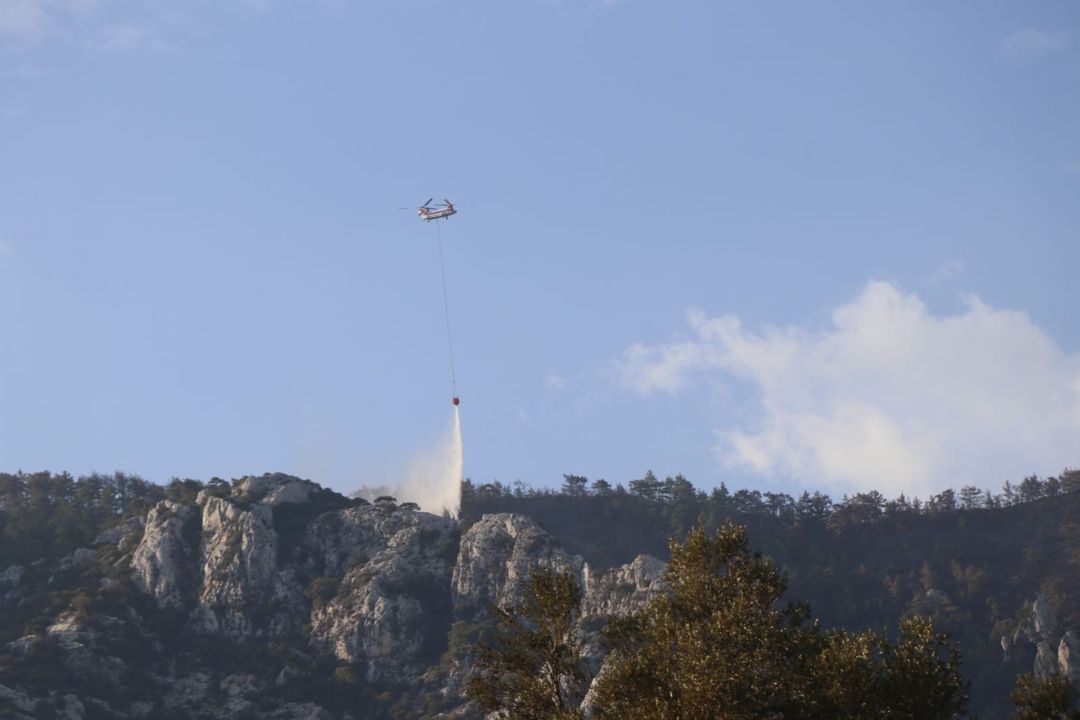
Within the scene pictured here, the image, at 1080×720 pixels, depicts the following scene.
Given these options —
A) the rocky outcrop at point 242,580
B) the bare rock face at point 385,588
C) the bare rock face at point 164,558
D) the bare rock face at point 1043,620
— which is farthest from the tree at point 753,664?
the bare rock face at point 164,558

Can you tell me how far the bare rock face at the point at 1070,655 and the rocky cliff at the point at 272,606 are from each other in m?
45.2

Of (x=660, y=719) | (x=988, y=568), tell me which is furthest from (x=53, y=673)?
(x=988, y=568)

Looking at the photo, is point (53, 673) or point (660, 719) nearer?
point (660, 719)

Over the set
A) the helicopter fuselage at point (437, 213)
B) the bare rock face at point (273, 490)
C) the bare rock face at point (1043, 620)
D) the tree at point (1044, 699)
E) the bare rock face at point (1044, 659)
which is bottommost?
the bare rock face at point (1044, 659)

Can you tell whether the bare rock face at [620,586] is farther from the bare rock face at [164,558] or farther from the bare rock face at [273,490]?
the bare rock face at [164,558]

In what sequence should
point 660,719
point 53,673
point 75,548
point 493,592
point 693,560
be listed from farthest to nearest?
point 75,548
point 493,592
point 53,673
point 693,560
point 660,719

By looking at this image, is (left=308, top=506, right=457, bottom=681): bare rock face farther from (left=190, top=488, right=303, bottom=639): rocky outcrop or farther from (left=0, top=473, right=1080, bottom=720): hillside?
(left=190, top=488, right=303, bottom=639): rocky outcrop

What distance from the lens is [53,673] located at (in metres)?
148

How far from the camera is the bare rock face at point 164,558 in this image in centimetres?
17000

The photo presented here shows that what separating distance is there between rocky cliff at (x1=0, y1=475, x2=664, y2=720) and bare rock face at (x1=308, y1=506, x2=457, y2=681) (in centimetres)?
19

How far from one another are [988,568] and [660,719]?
155466mm

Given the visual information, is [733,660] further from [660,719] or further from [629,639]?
[629,639]

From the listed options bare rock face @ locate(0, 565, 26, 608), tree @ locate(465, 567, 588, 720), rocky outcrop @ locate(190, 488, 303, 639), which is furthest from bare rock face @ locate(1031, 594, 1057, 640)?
bare rock face @ locate(0, 565, 26, 608)

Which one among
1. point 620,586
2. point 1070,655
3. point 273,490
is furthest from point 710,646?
point 273,490
